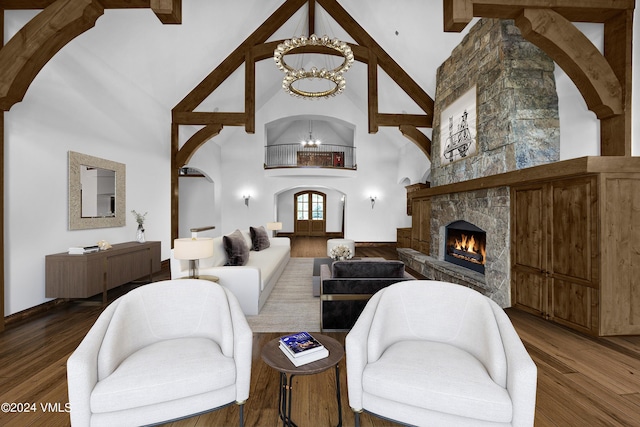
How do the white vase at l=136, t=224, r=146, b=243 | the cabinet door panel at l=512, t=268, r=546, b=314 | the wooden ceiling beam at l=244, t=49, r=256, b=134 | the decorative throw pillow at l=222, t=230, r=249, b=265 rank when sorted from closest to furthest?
the cabinet door panel at l=512, t=268, r=546, b=314, the decorative throw pillow at l=222, t=230, r=249, b=265, the white vase at l=136, t=224, r=146, b=243, the wooden ceiling beam at l=244, t=49, r=256, b=134

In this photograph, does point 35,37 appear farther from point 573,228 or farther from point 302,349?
point 573,228

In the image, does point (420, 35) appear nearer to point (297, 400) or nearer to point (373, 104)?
point (373, 104)

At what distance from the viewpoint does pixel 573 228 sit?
3127 millimetres

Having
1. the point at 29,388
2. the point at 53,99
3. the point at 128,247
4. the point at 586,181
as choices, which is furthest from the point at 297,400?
the point at 53,99

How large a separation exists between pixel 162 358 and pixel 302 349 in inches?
31.0

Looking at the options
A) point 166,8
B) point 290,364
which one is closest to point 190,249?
point 290,364

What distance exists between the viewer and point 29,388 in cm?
206

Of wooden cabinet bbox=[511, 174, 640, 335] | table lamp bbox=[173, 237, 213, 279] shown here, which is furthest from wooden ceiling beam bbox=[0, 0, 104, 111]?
wooden cabinet bbox=[511, 174, 640, 335]

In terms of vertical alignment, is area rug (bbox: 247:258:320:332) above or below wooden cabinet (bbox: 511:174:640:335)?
below

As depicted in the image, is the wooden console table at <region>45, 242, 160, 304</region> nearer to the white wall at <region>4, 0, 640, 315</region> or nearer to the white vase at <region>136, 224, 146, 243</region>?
the white wall at <region>4, 0, 640, 315</region>

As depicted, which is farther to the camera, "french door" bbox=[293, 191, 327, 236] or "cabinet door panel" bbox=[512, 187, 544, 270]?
"french door" bbox=[293, 191, 327, 236]

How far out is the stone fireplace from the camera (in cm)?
382

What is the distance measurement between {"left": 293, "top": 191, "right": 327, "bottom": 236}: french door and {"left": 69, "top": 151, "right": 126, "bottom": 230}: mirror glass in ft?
31.7

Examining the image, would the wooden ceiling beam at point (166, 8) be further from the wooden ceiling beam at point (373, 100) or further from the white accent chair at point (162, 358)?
the wooden ceiling beam at point (373, 100)
